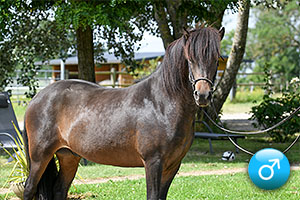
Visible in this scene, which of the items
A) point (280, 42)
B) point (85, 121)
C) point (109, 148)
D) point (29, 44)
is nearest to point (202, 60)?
point (109, 148)

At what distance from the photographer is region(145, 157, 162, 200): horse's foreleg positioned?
3.04 meters

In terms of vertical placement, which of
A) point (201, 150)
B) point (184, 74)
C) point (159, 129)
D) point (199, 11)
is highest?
point (199, 11)

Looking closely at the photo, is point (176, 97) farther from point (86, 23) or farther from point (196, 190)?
point (86, 23)

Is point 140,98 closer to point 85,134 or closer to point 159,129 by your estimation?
point 159,129

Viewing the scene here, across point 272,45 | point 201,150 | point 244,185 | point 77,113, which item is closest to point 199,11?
point 201,150

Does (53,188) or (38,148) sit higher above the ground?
(38,148)

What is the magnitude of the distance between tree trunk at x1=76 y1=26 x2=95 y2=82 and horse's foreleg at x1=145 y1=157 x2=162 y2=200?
753cm

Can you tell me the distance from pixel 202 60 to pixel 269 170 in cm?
94

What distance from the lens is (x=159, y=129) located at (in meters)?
3.11

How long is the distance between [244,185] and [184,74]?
334 cm

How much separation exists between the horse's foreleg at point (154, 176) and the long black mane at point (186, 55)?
55 cm

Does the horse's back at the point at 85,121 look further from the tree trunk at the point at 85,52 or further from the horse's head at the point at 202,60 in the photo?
the tree trunk at the point at 85,52

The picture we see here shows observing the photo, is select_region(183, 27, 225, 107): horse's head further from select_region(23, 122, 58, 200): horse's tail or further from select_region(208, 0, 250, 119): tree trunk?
select_region(208, 0, 250, 119): tree trunk

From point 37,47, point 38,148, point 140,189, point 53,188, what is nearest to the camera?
point 38,148
